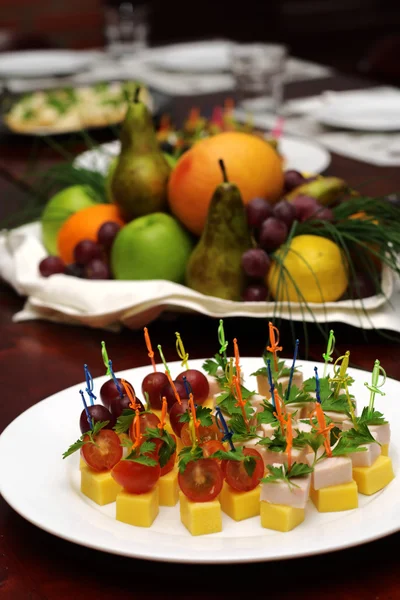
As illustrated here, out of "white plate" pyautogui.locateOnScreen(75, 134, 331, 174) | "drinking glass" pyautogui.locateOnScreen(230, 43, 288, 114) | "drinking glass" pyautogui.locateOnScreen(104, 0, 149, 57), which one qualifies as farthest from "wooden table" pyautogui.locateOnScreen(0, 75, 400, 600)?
"drinking glass" pyautogui.locateOnScreen(104, 0, 149, 57)

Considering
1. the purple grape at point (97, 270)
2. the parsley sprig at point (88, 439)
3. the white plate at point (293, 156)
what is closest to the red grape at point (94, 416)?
the parsley sprig at point (88, 439)

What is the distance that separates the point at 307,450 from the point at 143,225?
0.46m

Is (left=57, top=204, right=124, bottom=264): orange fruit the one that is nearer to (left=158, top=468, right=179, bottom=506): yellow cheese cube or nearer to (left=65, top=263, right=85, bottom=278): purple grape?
(left=65, top=263, right=85, bottom=278): purple grape

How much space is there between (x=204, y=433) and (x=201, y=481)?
77mm

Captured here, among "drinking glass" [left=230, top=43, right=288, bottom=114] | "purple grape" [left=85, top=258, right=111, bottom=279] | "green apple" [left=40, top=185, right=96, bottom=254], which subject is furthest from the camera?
"drinking glass" [left=230, top=43, right=288, bottom=114]

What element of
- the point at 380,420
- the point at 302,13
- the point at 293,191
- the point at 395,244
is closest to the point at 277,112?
the point at 293,191

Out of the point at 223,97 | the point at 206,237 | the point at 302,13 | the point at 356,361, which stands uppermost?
the point at 206,237

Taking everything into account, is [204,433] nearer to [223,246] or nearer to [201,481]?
[201,481]

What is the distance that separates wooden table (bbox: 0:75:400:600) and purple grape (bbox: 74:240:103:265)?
9 cm

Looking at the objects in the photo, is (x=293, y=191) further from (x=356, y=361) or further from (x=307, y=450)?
(x=307, y=450)

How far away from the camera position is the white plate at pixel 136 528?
586 mm

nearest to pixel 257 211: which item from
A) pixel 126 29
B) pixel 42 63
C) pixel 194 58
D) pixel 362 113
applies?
pixel 362 113

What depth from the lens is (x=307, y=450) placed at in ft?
2.19

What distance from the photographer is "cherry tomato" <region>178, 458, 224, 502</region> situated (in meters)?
0.64
